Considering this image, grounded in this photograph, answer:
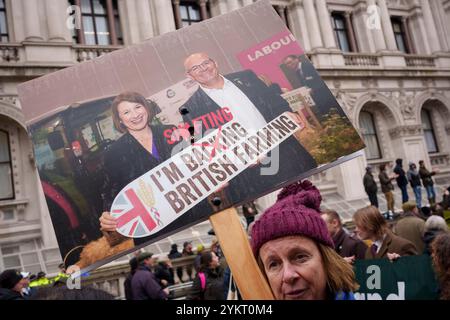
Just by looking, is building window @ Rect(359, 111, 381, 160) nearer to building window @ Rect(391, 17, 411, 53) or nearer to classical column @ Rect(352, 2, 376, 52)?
classical column @ Rect(352, 2, 376, 52)

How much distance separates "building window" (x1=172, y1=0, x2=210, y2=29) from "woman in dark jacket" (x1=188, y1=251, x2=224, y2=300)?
42.1ft

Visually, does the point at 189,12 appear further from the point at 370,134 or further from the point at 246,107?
the point at 246,107

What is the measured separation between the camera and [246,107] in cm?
280

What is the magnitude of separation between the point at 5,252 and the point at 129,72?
10.8m

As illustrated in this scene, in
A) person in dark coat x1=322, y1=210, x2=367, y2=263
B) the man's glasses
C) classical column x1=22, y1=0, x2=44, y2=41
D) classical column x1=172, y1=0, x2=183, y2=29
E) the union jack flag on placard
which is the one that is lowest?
person in dark coat x1=322, y1=210, x2=367, y2=263

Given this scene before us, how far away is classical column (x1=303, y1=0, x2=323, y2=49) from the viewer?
1745 cm

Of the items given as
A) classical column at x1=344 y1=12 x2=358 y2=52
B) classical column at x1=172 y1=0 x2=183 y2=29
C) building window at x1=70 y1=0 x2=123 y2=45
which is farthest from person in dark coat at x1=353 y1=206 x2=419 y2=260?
classical column at x1=344 y1=12 x2=358 y2=52

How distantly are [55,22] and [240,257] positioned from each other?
44.2 feet

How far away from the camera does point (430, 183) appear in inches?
591
